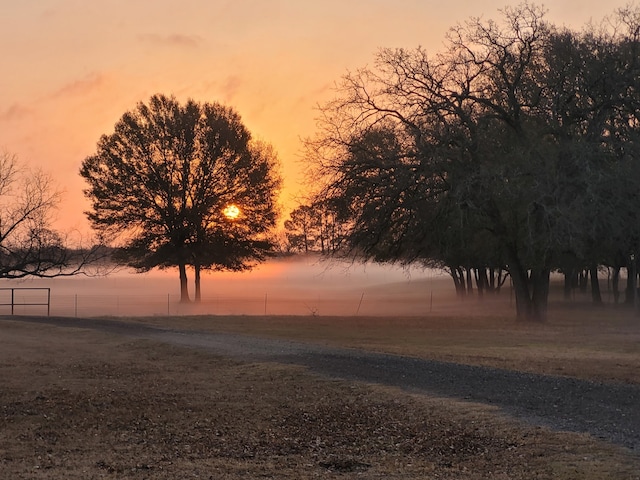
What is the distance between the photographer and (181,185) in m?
45.6

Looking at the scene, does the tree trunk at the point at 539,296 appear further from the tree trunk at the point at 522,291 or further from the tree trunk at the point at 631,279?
the tree trunk at the point at 631,279

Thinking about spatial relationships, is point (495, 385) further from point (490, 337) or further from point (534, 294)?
point (534, 294)

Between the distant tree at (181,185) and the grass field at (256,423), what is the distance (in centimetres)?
2423

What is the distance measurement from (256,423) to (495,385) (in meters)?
4.78

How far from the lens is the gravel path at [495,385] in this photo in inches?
437

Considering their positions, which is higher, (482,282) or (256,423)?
(482,282)

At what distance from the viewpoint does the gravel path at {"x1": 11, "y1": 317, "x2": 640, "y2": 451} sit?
1111 centimetres

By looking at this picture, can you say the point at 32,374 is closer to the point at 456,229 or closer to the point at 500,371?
the point at 500,371

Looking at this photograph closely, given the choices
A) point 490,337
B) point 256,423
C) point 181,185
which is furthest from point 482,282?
point 256,423

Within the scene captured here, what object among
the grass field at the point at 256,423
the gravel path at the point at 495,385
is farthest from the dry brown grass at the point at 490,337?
the gravel path at the point at 495,385

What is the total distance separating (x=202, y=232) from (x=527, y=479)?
129 feet

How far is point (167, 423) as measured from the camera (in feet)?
39.2

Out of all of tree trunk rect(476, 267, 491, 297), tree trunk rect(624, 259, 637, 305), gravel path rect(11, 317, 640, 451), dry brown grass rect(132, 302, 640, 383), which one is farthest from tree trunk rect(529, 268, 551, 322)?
tree trunk rect(476, 267, 491, 297)

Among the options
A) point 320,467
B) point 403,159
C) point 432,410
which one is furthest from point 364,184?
point 320,467
